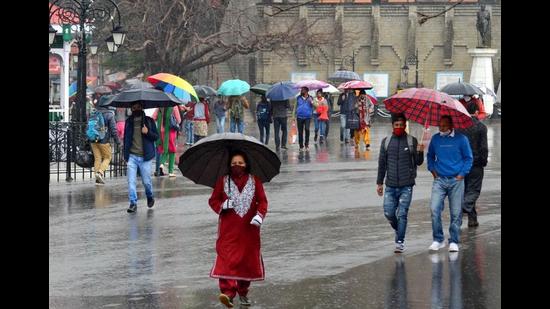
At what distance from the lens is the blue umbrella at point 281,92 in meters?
34.9

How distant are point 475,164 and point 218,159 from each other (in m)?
5.87

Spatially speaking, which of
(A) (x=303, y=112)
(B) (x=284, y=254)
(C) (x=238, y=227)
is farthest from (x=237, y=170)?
(A) (x=303, y=112)

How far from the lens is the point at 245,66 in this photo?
82062 mm

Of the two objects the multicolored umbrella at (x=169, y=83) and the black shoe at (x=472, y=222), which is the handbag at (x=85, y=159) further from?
the black shoe at (x=472, y=222)

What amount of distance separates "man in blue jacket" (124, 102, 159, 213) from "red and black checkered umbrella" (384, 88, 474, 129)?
4.91m

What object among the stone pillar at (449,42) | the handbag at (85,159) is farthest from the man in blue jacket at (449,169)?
the stone pillar at (449,42)

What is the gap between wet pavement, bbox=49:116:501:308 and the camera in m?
12.7

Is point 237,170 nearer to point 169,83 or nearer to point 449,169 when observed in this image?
point 449,169

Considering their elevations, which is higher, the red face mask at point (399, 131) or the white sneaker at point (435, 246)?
the red face mask at point (399, 131)

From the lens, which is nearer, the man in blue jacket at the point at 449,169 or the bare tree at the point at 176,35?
the man in blue jacket at the point at 449,169

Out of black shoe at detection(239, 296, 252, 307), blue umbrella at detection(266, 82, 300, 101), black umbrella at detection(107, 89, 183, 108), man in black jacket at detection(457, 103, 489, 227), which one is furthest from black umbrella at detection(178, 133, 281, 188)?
blue umbrella at detection(266, 82, 300, 101)

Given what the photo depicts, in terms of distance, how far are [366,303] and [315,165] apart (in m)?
18.0
